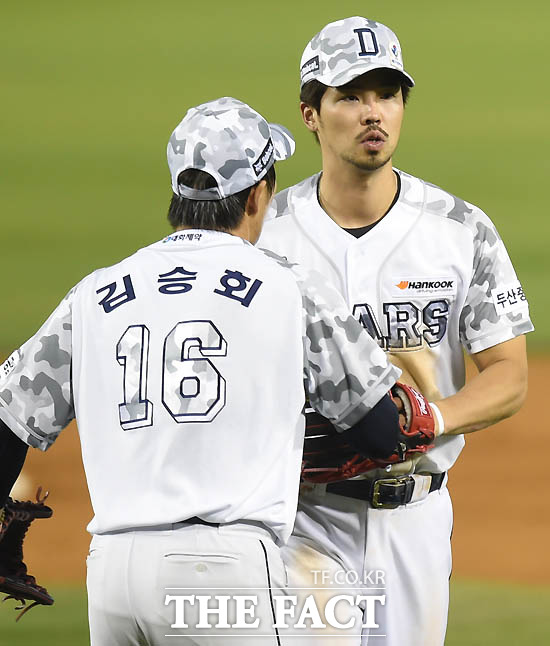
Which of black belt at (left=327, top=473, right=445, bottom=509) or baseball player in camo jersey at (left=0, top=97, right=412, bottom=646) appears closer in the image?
baseball player in camo jersey at (left=0, top=97, right=412, bottom=646)

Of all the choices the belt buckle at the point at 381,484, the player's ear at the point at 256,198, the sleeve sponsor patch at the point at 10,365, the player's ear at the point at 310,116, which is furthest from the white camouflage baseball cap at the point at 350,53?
the sleeve sponsor patch at the point at 10,365

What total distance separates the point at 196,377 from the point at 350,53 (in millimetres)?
1224

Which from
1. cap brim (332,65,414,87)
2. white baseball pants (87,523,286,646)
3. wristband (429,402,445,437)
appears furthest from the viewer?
cap brim (332,65,414,87)

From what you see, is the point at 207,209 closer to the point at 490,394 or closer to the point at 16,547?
the point at 16,547

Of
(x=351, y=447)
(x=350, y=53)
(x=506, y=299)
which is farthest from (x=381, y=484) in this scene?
(x=350, y=53)

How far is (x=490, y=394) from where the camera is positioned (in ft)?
9.88

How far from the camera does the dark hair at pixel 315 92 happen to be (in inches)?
125

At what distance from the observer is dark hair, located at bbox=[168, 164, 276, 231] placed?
2.35m

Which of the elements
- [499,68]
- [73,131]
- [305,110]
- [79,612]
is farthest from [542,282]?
[305,110]

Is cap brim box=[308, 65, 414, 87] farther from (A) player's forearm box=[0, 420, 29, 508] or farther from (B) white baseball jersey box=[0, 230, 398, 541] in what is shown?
(A) player's forearm box=[0, 420, 29, 508]

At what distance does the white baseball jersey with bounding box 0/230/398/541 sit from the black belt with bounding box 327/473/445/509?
2.35 feet

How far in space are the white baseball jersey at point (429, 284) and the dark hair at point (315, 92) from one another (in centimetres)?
32

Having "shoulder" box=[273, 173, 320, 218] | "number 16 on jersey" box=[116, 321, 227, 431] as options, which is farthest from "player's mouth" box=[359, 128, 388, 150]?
"number 16 on jersey" box=[116, 321, 227, 431]

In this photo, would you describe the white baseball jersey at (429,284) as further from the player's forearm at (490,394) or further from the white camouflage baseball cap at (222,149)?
the white camouflage baseball cap at (222,149)
